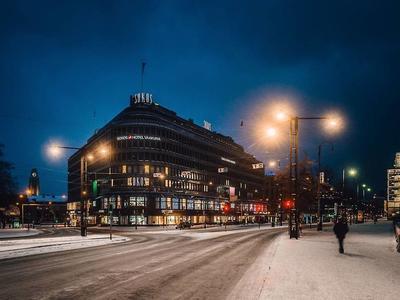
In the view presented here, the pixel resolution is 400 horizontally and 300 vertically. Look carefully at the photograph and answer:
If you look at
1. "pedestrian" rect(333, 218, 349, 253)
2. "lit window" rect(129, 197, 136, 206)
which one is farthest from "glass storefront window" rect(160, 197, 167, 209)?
"pedestrian" rect(333, 218, 349, 253)

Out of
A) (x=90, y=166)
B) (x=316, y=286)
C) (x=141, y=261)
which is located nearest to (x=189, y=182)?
(x=90, y=166)

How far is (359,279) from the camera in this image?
13.0 metres

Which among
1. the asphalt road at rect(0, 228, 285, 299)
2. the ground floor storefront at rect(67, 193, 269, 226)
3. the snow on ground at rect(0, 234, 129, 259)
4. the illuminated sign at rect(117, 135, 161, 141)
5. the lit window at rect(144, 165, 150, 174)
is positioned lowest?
the ground floor storefront at rect(67, 193, 269, 226)

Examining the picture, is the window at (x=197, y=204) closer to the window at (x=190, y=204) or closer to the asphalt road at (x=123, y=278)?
the window at (x=190, y=204)

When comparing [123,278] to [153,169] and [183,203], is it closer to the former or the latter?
[153,169]

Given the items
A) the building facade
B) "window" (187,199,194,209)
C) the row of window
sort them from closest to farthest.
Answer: the building facade → the row of window → "window" (187,199,194,209)

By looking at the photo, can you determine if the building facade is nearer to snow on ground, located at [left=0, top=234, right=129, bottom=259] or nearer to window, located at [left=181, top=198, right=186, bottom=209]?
window, located at [left=181, top=198, right=186, bottom=209]

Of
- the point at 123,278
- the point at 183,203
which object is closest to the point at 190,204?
the point at 183,203

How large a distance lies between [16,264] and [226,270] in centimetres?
912

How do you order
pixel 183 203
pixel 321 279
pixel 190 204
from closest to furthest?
pixel 321 279 < pixel 183 203 < pixel 190 204

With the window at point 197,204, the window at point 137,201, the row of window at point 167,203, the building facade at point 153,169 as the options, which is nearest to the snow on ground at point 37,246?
the row of window at point 167,203

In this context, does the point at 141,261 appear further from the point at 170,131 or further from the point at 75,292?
the point at 170,131

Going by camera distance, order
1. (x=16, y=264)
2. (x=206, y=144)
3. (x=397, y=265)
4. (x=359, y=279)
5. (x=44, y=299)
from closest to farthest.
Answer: (x=44, y=299) < (x=359, y=279) < (x=397, y=265) < (x=16, y=264) < (x=206, y=144)

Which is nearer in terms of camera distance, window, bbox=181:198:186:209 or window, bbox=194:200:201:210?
window, bbox=181:198:186:209
